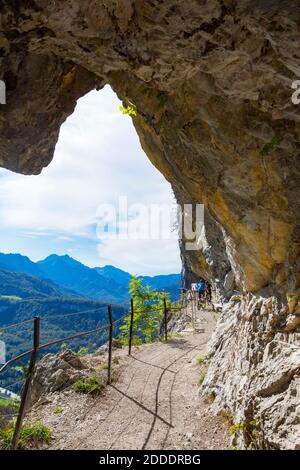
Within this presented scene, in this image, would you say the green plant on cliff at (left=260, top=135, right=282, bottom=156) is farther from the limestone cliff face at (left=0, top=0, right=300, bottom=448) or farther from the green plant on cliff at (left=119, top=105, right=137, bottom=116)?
the green plant on cliff at (left=119, top=105, right=137, bottom=116)

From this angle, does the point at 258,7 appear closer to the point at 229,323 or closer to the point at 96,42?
the point at 96,42

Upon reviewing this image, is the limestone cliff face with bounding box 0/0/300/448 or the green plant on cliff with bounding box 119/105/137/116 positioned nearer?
the limestone cliff face with bounding box 0/0/300/448

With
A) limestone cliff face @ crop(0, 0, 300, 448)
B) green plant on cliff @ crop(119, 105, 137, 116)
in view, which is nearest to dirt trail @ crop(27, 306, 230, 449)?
limestone cliff face @ crop(0, 0, 300, 448)

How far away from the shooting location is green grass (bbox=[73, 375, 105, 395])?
9.27 m

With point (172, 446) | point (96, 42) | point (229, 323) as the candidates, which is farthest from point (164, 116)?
point (172, 446)

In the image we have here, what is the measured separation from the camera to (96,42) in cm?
643

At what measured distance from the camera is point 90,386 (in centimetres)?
937

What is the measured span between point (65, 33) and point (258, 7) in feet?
13.0

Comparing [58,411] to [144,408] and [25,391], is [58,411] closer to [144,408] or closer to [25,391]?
[144,408]

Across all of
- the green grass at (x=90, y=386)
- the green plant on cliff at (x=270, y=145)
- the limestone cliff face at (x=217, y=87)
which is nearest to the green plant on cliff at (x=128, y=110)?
the limestone cliff face at (x=217, y=87)

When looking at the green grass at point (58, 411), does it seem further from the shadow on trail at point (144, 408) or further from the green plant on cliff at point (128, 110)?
the green plant on cliff at point (128, 110)

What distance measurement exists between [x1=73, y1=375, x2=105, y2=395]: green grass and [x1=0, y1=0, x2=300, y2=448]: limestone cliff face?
4.17 m
